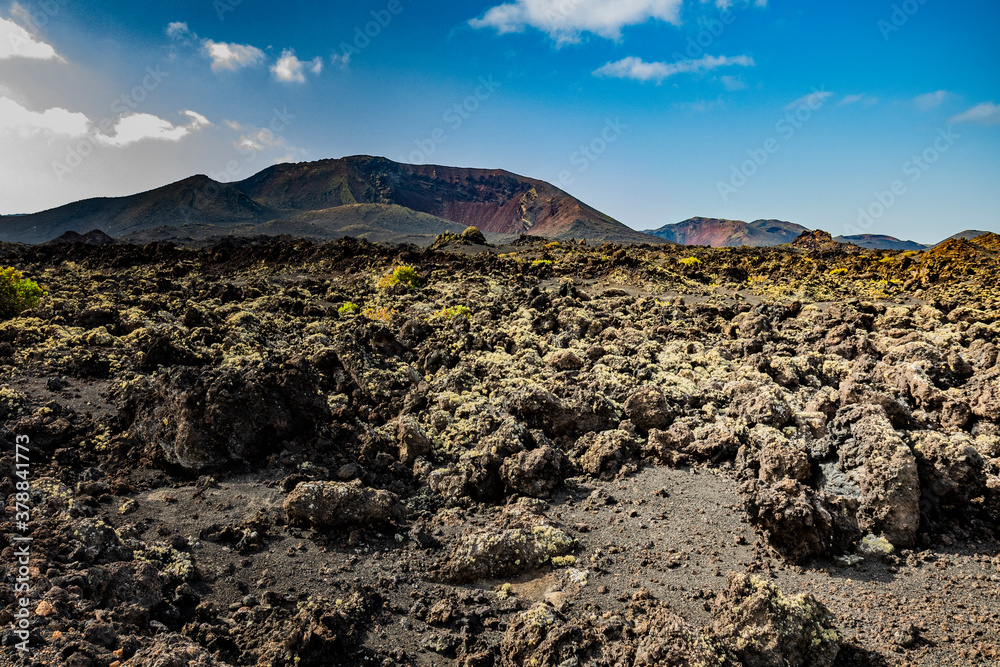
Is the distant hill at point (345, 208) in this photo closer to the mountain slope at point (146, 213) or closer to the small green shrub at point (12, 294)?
the mountain slope at point (146, 213)

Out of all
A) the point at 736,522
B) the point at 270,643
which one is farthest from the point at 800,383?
the point at 270,643

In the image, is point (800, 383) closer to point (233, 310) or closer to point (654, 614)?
point (654, 614)

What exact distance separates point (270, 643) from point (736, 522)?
169 inches

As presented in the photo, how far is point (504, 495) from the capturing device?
5.83 metres

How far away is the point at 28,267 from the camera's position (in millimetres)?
23203

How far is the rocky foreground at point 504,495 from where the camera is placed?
3609mm

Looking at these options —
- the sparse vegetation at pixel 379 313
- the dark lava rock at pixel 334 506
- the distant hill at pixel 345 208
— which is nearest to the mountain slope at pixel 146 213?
the distant hill at pixel 345 208

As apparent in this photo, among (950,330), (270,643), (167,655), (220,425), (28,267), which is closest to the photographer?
(167,655)

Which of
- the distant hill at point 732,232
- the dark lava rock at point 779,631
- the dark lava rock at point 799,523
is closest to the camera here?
the dark lava rock at point 779,631

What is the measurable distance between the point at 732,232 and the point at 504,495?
186 m

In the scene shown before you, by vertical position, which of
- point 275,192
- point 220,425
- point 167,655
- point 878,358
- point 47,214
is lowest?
point 167,655

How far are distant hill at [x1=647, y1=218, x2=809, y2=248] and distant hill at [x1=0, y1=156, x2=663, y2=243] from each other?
51979 millimetres

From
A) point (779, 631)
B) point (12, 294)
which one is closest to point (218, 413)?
point (779, 631)

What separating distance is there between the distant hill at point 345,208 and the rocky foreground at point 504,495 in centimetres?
6008
